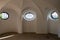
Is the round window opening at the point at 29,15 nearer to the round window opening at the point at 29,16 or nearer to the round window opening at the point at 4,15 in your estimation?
the round window opening at the point at 29,16

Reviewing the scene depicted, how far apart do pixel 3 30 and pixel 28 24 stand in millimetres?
2206

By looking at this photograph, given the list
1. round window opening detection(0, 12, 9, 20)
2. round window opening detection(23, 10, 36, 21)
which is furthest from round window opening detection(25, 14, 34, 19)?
round window opening detection(0, 12, 9, 20)

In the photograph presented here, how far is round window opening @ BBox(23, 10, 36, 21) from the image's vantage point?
39.6 feet

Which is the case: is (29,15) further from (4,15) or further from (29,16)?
(4,15)

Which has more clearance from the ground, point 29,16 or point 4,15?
point 4,15

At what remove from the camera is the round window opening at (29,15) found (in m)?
12.1

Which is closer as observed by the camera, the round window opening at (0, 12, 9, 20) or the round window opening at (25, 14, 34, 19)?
the round window opening at (0, 12, 9, 20)

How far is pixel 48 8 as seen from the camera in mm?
11086

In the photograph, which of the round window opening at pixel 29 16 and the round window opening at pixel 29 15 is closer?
the round window opening at pixel 29 15

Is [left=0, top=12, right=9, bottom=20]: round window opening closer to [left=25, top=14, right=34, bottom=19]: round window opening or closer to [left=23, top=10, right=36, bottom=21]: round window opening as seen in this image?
[left=23, top=10, right=36, bottom=21]: round window opening

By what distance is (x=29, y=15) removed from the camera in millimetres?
12266

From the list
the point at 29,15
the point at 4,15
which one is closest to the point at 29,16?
the point at 29,15

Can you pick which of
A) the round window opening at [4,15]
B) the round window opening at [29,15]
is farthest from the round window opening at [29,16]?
the round window opening at [4,15]

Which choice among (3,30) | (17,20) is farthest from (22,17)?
(3,30)
